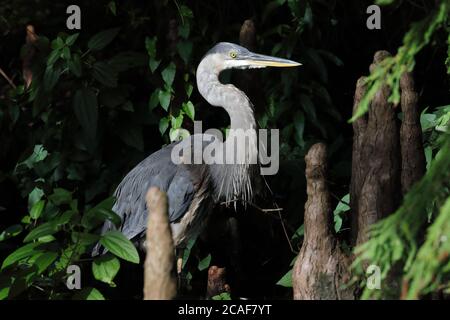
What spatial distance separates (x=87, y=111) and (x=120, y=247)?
1.39m

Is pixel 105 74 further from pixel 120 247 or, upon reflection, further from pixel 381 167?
pixel 381 167

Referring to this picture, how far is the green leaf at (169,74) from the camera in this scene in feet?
14.4

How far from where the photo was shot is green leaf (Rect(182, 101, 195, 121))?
443 cm

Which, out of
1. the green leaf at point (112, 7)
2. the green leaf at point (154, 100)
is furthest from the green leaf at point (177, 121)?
the green leaf at point (112, 7)

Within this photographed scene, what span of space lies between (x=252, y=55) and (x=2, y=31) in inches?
66.1

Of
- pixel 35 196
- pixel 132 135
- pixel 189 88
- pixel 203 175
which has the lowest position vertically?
pixel 35 196

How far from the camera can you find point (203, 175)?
13.6 ft

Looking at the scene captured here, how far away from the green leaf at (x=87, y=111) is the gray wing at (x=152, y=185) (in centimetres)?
32

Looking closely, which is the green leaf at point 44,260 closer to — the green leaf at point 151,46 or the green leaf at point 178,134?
the green leaf at point 178,134

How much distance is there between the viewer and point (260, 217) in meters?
4.53

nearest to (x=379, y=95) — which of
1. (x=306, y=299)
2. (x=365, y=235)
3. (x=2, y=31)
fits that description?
(x=365, y=235)

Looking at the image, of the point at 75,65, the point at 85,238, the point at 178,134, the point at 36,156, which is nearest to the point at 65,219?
the point at 85,238

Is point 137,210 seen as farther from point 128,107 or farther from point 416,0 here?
point 416,0

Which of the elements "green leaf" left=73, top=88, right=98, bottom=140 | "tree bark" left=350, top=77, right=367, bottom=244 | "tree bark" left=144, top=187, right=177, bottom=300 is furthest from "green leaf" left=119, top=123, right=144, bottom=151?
"tree bark" left=144, top=187, right=177, bottom=300
